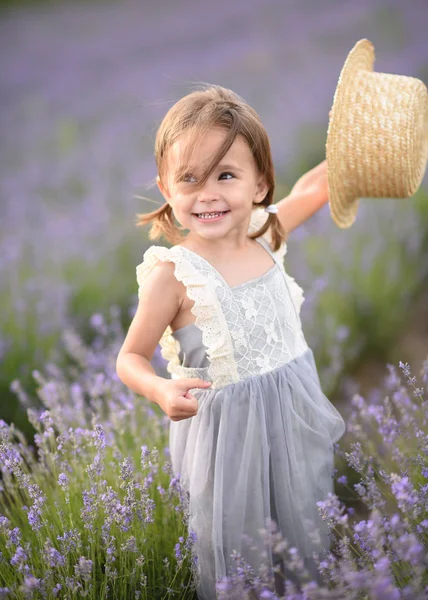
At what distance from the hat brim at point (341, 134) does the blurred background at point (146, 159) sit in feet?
1.73

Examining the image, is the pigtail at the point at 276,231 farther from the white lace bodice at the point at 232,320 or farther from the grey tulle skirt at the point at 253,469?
the grey tulle skirt at the point at 253,469

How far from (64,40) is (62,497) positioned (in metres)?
8.90

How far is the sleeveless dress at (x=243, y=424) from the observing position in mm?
1994

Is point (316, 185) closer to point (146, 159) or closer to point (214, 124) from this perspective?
point (214, 124)

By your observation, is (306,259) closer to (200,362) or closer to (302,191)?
(302,191)

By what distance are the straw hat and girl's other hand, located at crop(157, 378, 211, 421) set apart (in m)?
0.88

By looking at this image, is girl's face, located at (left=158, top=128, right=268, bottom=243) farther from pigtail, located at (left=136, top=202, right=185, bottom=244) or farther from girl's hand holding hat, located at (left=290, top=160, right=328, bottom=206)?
girl's hand holding hat, located at (left=290, top=160, right=328, bottom=206)

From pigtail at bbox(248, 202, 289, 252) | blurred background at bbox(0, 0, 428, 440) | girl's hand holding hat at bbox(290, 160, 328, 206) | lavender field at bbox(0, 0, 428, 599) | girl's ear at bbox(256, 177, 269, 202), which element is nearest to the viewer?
lavender field at bbox(0, 0, 428, 599)

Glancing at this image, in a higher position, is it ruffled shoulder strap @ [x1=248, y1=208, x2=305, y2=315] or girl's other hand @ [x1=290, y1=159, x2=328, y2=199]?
girl's other hand @ [x1=290, y1=159, x2=328, y2=199]

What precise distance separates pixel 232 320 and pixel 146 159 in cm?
517

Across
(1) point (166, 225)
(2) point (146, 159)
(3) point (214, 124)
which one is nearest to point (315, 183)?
(1) point (166, 225)

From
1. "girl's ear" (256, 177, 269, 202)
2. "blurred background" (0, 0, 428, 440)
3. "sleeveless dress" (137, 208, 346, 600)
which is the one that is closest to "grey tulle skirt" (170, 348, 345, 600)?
"sleeveless dress" (137, 208, 346, 600)

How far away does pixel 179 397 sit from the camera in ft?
5.73

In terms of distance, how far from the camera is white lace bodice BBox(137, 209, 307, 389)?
6.42ft
